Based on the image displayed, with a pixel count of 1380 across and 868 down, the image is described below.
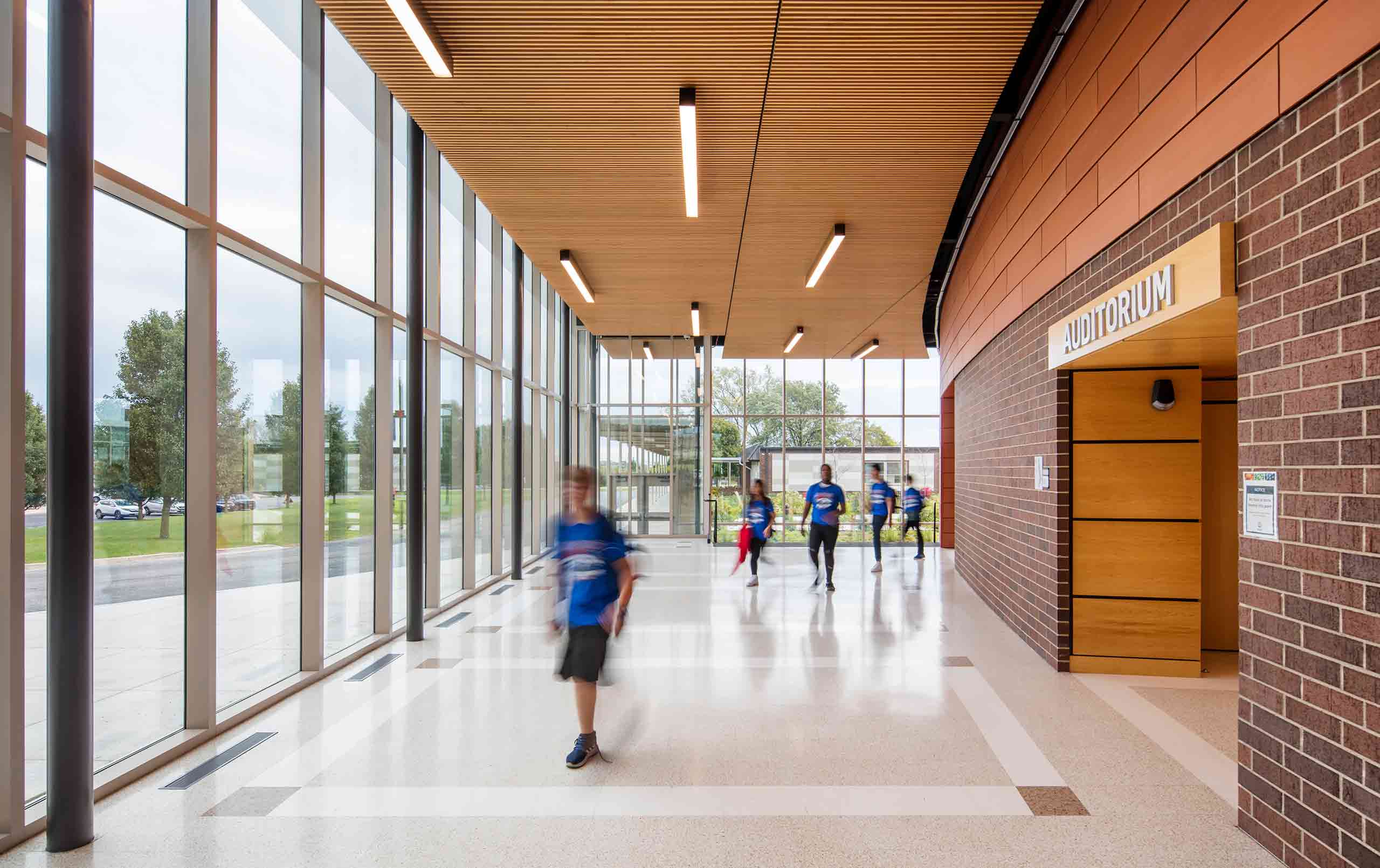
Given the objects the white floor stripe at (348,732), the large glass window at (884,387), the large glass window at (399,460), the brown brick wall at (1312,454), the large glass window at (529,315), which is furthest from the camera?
the large glass window at (884,387)

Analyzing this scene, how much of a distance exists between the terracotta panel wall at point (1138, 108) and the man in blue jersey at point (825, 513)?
9.80 ft

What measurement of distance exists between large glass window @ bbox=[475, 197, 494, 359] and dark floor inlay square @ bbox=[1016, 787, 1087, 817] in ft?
24.1

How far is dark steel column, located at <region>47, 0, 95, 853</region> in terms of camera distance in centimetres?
306

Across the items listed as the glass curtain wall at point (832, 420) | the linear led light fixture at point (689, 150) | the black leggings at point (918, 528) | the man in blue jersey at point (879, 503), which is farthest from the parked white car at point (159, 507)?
the glass curtain wall at point (832, 420)

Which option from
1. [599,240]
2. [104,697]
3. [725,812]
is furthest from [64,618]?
[599,240]

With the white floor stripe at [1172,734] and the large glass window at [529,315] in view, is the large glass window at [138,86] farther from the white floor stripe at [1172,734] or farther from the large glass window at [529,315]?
the large glass window at [529,315]

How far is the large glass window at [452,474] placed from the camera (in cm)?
816

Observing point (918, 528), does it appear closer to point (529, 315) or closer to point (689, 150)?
point (529, 315)

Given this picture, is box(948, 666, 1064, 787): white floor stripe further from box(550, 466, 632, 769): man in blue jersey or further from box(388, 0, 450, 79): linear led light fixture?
box(388, 0, 450, 79): linear led light fixture

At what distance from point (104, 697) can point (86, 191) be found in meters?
2.47

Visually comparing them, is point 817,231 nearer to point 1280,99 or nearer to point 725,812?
point 1280,99

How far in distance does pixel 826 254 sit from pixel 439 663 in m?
5.99

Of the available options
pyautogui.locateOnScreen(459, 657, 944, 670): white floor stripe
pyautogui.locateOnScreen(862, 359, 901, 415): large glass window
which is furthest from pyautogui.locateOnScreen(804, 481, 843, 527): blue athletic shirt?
pyautogui.locateOnScreen(862, 359, 901, 415): large glass window

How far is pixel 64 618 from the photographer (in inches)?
121
